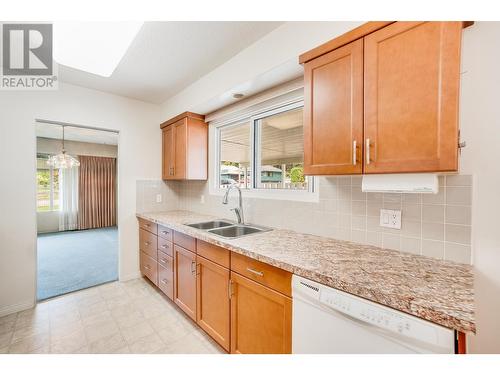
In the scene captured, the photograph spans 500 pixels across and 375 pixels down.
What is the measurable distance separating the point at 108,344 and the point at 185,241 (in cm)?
97

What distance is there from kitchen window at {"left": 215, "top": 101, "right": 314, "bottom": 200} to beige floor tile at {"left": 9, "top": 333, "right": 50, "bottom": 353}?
2.02m

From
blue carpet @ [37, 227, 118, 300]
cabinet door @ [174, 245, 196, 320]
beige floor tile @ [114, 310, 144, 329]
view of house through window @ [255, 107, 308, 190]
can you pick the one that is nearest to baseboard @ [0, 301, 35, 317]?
blue carpet @ [37, 227, 118, 300]

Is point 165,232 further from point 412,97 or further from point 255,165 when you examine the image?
point 412,97

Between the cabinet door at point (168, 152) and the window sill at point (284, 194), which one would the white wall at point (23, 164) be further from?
the window sill at point (284, 194)

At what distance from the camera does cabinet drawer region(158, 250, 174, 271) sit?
2.25 meters

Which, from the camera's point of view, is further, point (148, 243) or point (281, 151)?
point (148, 243)

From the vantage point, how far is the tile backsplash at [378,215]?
113 centimetres

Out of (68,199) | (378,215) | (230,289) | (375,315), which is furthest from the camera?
(68,199)

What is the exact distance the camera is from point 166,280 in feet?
7.78

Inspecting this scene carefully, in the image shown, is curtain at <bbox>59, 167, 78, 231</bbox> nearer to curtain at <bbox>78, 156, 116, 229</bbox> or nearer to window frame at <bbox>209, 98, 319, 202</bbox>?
curtain at <bbox>78, 156, 116, 229</bbox>

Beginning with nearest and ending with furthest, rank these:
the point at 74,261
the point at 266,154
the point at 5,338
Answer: the point at 5,338
the point at 266,154
the point at 74,261

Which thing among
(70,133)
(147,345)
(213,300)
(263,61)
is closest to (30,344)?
(147,345)
